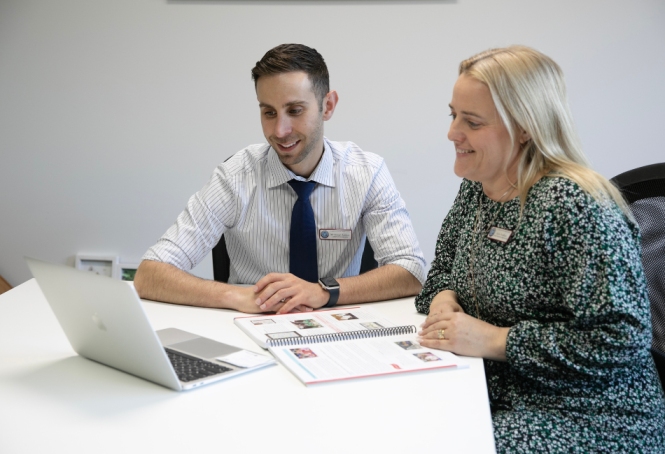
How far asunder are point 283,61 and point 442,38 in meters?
1.31

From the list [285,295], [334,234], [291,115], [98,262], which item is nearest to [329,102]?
[291,115]

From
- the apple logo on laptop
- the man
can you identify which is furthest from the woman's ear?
the apple logo on laptop

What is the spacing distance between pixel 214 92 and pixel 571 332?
240 centimetres

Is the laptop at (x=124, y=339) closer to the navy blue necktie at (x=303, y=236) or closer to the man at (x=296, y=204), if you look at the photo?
the man at (x=296, y=204)

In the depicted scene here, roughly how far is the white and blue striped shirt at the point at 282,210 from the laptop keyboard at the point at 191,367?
792 millimetres

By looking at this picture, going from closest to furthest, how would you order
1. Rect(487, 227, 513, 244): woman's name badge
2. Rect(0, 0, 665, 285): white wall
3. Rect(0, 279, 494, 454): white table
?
Rect(0, 279, 494, 454): white table
Rect(487, 227, 513, 244): woman's name badge
Rect(0, 0, 665, 285): white wall

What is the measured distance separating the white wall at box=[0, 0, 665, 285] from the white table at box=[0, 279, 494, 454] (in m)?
2.04

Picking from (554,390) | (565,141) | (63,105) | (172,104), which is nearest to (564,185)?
(565,141)

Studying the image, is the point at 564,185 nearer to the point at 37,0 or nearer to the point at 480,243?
the point at 480,243

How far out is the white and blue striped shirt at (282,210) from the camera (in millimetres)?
2139

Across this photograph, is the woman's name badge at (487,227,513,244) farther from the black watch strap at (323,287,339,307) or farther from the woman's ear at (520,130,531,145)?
the black watch strap at (323,287,339,307)

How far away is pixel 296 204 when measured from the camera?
2.15 meters

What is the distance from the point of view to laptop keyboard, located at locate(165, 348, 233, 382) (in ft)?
4.03

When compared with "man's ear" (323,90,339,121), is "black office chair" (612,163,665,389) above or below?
below
